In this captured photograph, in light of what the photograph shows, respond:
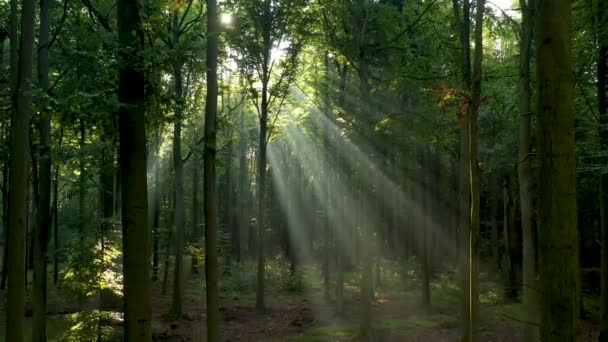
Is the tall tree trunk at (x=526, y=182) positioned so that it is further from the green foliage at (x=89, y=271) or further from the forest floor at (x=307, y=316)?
the green foliage at (x=89, y=271)

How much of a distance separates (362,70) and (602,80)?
235 inches

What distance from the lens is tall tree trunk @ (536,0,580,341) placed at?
2.65m

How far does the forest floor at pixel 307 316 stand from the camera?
42.4ft

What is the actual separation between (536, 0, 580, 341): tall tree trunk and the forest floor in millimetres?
7091

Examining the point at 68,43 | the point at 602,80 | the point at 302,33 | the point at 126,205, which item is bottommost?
the point at 126,205

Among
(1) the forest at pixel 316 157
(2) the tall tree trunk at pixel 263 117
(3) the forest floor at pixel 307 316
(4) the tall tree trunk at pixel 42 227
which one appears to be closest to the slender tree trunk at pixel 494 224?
(1) the forest at pixel 316 157

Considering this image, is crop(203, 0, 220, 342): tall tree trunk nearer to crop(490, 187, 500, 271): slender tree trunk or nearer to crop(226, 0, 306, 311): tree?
crop(226, 0, 306, 311): tree

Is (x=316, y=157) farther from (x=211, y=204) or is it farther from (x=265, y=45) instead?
(x=211, y=204)

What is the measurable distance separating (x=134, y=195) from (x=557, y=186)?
3422 millimetres

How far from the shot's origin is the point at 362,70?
12.8 meters

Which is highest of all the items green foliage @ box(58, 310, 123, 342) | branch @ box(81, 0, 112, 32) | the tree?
the tree

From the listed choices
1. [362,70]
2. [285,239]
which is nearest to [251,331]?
[362,70]

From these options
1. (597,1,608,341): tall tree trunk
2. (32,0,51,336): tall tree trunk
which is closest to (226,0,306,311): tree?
(32,0,51,336): tall tree trunk

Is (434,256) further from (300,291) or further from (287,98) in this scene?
(287,98)
